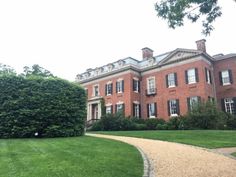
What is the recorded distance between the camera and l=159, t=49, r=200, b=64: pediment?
25.9 meters

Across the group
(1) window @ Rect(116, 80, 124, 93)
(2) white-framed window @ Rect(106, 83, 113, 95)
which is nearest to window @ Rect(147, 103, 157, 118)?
(1) window @ Rect(116, 80, 124, 93)

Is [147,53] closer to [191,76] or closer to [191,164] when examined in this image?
[191,76]

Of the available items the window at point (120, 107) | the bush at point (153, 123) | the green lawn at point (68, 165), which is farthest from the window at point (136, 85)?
the green lawn at point (68, 165)

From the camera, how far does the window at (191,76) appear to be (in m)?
25.2

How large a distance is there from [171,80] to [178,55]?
292 cm

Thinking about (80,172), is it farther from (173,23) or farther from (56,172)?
(173,23)

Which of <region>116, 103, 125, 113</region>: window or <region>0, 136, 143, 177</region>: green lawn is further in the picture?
<region>116, 103, 125, 113</region>: window

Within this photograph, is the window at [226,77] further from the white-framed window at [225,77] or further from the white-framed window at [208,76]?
the white-framed window at [208,76]

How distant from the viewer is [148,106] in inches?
1150

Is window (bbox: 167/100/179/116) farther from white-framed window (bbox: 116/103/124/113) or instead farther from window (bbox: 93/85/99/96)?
window (bbox: 93/85/99/96)

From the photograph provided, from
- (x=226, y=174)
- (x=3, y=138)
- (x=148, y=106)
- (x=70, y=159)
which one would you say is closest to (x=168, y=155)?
(x=226, y=174)

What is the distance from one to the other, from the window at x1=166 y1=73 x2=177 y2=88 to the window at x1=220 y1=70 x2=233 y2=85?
4.88 m

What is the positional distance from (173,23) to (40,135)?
10882mm

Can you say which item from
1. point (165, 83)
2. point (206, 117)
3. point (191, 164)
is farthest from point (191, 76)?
point (191, 164)
